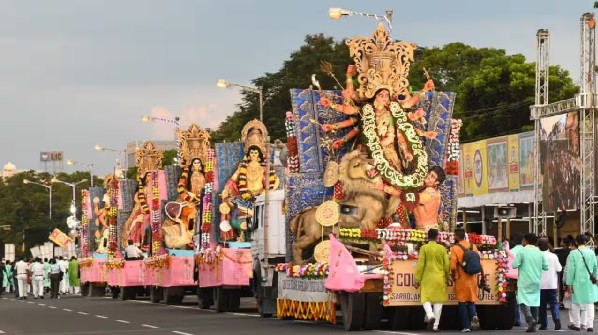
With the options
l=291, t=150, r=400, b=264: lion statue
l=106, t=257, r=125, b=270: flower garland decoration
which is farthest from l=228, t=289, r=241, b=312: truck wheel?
l=106, t=257, r=125, b=270: flower garland decoration

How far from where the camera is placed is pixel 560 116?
50.8 metres

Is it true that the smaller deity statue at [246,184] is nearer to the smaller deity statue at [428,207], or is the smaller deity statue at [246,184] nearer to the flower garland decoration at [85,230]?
the smaller deity statue at [428,207]

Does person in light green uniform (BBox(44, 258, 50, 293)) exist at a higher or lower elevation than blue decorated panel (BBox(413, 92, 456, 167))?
lower

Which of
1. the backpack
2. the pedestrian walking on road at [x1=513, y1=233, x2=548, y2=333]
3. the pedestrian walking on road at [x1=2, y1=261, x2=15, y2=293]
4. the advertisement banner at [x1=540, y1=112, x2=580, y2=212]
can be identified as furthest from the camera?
the pedestrian walking on road at [x1=2, y1=261, x2=15, y2=293]

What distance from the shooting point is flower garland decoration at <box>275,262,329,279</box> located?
29031 millimetres

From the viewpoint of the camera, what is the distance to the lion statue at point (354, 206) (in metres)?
30.5

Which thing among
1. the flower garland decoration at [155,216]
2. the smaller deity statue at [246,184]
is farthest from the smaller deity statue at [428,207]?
the flower garland decoration at [155,216]

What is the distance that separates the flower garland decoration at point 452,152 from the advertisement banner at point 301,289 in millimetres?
3924

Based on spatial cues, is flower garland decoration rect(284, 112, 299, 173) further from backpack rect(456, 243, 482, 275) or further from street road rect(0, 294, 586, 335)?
backpack rect(456, 243, 482, 275)

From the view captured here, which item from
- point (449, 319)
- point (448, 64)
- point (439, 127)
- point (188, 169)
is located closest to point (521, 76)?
point (448, 64)

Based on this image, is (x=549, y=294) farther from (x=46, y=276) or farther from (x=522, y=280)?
(x=46, y=276)

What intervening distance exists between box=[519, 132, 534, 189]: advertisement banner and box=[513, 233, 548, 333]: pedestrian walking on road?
1306 inches

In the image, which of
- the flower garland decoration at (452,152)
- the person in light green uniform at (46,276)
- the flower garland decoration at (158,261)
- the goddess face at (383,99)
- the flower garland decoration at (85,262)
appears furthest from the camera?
the person in light green uniform at (46,276)

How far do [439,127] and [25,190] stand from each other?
5723 inches
